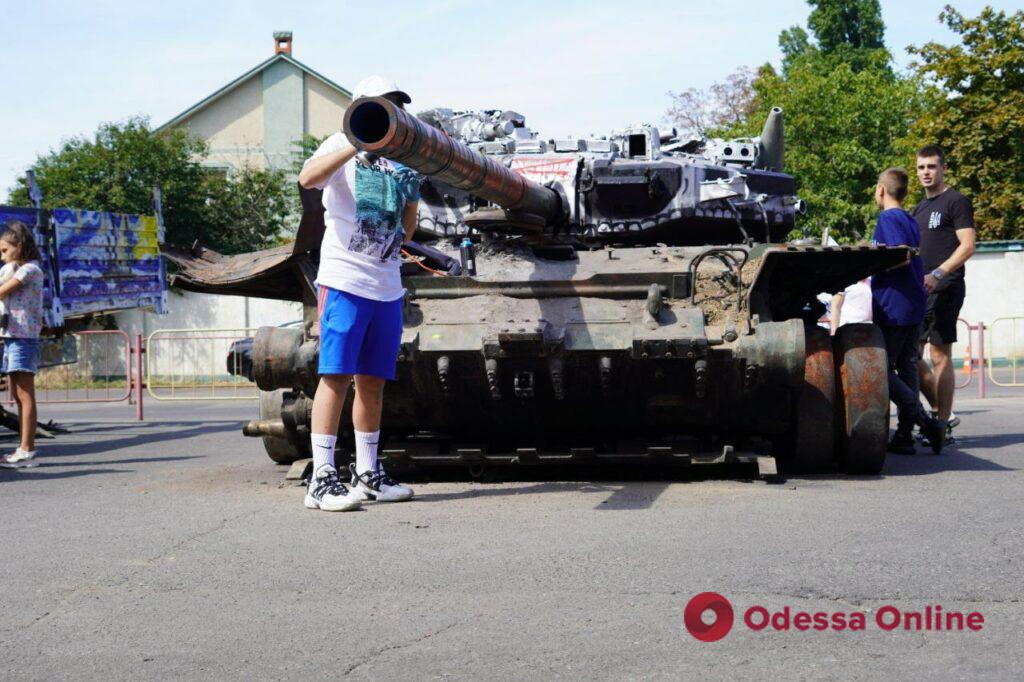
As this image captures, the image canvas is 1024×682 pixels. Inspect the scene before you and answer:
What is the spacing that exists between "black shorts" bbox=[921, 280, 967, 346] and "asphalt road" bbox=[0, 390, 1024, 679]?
2171mm

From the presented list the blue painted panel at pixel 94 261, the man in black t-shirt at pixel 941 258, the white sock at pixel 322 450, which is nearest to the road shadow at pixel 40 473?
the white sock at pixel 322 450

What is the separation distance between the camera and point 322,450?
6.38 m

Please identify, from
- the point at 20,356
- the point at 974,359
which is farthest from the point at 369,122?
the point at 974,359

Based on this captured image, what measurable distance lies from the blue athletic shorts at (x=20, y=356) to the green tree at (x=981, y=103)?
75.7 ft

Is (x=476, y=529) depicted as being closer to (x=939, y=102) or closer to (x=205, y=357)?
(x=205, y=357)

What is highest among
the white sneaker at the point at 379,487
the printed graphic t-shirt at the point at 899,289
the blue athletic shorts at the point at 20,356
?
the printed graphic t-shirt at the point at 899,289

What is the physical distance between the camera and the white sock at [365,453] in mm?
6480

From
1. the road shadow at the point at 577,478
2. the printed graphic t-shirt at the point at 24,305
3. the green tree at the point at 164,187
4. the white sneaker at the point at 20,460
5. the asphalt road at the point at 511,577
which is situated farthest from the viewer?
the green tree at the point at 164,187

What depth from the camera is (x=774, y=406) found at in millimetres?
7227

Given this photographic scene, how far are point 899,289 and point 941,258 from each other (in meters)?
1.03

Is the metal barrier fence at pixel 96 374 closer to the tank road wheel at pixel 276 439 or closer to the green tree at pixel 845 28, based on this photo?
the tank road wheel at pixel 276 439

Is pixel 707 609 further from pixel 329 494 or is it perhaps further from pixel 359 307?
pixel 359 307

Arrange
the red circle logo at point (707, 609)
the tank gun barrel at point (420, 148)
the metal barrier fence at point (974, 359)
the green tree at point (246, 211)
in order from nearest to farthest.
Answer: the red circle logo at point (707, 609) < the tank gun barrel at point (420, 148) < the metal barrier fence at point (974, 359) < the green tree at point (246, 211)

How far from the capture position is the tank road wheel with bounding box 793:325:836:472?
7.30m
